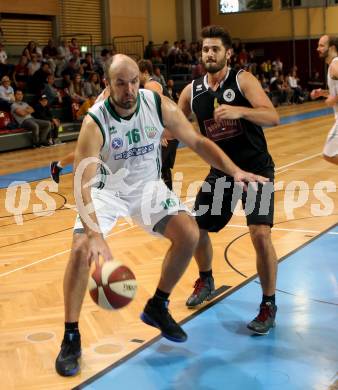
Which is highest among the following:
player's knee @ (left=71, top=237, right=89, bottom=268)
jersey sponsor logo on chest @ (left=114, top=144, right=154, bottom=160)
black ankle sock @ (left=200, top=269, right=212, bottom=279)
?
jersey sponsor logo on chest @ (left=114, top=144, right=154, bottom=160)

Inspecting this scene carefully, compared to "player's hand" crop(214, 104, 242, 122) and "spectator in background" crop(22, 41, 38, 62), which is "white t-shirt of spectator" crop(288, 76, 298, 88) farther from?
"player's hand" crop(214, 104, 242, 122)

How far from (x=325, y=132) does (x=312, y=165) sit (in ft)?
18.9

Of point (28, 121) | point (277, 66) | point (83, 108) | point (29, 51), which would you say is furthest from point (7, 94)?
point (277, 66)

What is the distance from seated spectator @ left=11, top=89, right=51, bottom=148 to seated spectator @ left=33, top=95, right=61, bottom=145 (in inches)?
12.0

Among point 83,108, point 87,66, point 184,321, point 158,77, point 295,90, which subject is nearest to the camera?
point 184,321

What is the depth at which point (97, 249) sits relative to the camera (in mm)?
3455

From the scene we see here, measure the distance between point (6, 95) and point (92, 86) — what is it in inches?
138

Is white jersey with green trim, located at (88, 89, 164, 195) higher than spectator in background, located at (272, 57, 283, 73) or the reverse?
the reverse

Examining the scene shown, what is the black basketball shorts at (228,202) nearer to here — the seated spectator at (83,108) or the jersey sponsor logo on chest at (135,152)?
the jersey sponsor logo on chest at (135,152)

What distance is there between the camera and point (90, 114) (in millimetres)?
3752

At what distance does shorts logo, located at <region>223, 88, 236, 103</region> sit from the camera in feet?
14.5

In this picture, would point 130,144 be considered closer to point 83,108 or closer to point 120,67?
point 120,67

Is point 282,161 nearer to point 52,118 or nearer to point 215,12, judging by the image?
point 52,118

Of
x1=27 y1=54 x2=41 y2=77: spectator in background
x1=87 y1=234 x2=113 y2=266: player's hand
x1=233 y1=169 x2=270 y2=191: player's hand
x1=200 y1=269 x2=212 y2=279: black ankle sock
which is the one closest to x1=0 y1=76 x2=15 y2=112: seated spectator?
x1=27 y1=54 x2=41 y2=77: spectator in background
